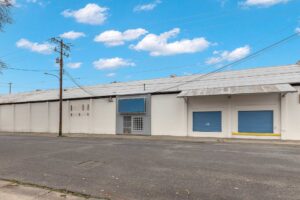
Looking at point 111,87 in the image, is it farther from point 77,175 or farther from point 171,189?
point 171,189

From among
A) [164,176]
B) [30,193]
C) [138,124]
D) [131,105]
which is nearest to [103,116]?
[131,105]

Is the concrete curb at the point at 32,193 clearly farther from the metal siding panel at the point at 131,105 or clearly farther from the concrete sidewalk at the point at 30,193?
the metal siding panel at the point at 131,105

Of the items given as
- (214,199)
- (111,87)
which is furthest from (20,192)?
(111,87)

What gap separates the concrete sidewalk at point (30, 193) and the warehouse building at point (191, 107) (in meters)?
16.7

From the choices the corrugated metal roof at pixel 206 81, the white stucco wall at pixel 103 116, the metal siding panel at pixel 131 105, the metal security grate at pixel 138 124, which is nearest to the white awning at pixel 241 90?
the corrugated metal roof at pixel 206 81

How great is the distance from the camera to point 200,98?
23.7m

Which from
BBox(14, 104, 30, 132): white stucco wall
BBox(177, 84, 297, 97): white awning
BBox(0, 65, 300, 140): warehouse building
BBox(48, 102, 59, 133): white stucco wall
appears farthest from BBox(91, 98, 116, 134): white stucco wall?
BBox(14, 104, 30, 132): white stucco wall

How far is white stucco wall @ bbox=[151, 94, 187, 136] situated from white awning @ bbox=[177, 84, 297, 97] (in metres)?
1.81

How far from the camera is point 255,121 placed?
21469 mm


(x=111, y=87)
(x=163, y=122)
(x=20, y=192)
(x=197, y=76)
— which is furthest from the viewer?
(x=111, y=87)

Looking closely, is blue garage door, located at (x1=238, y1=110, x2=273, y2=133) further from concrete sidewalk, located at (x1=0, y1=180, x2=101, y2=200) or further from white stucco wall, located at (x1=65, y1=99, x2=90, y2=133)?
concrete sidewalk, located at (x1=0, y1=180, x2=101, y2=200)

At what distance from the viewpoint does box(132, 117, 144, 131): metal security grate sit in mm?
26703

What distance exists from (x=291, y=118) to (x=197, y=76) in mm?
10037

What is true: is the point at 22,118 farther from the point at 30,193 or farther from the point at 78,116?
the point at 30,193
